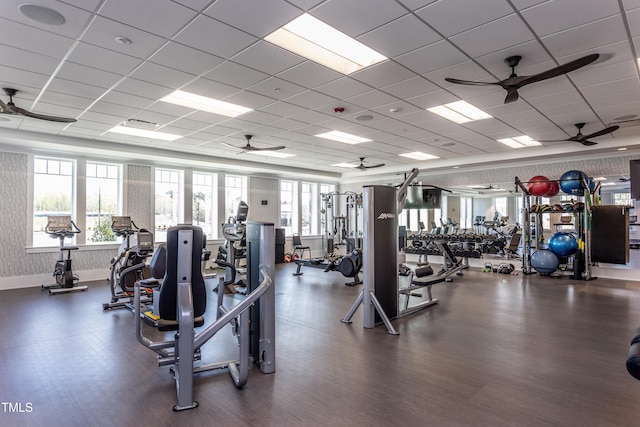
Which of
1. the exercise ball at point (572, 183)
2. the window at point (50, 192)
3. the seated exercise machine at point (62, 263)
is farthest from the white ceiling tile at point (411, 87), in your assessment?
the window at point (50, 192)

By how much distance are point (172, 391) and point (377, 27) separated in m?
3.37

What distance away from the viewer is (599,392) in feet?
8.63

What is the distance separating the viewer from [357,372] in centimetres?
299

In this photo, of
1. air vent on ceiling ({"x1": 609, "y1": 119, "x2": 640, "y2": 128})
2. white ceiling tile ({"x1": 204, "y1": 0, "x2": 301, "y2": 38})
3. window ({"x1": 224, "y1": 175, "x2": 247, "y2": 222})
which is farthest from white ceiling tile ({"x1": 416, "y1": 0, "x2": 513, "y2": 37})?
window ({"x1": 224, "y1": 175, "x2": 247, "y2": 222})

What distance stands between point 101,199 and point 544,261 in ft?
32.6

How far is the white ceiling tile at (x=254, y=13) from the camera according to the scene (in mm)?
2779

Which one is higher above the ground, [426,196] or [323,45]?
[323,45]

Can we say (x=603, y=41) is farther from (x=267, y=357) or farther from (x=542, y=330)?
(x=267, y=357)

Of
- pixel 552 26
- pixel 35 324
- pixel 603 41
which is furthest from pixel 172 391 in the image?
pixel 603 41

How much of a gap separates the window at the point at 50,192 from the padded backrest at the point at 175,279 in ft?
21.5

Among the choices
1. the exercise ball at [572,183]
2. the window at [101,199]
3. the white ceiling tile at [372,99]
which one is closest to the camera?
the white ceiling tile at [372,99]

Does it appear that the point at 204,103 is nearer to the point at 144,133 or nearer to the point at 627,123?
the point at 144,133

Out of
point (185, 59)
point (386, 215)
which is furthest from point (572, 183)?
point (185, 59)

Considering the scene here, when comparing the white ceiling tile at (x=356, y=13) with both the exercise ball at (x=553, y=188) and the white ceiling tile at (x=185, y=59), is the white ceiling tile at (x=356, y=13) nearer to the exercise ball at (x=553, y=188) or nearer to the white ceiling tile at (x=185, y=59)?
the white ceiling tile at (x=185, y=59)
